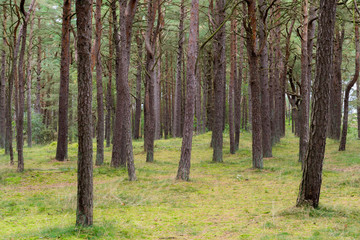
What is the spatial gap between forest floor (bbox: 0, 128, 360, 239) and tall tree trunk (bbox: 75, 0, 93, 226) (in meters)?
0.43

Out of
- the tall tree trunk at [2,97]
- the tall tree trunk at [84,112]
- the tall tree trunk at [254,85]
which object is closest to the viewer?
the tall tree trunk at [84,112]

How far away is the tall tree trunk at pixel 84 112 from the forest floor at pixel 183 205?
43 centimetres

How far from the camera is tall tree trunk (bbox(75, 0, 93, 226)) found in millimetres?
5242

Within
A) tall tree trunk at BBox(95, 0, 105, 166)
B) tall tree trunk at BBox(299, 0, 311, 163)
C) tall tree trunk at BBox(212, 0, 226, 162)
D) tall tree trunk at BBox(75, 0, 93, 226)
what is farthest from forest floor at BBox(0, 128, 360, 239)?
tall tree trunk at BBox(212, 0, 226, 162)

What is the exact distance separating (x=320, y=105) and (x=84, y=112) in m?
4.35

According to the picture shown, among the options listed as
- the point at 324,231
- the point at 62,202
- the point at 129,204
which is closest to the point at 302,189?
the point at 324,231

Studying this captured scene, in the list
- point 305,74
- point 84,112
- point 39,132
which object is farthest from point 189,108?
point 39,132

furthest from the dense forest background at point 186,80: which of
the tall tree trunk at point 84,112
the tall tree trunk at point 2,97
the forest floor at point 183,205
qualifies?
the forest floor at point 183,205

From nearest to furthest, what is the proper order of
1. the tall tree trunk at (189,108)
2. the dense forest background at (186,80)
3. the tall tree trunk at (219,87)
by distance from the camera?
1. the dense forest background at (186,80)
2. the tall tree trunk at (189,108)
3. the tall tree trunk at (219,87)

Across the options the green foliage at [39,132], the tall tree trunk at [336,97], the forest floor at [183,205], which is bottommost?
the forest floor at [183,205]

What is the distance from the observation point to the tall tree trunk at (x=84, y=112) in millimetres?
5242

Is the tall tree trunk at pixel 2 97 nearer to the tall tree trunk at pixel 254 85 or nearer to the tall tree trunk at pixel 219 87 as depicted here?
the tall tree trunk at pixel 219 87

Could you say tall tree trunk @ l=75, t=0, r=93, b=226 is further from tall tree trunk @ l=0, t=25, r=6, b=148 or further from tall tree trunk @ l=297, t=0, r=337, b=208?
tall tree trunk @ l=0, t=25, r=6, b=148

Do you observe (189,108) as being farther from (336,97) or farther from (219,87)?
(336,97)
